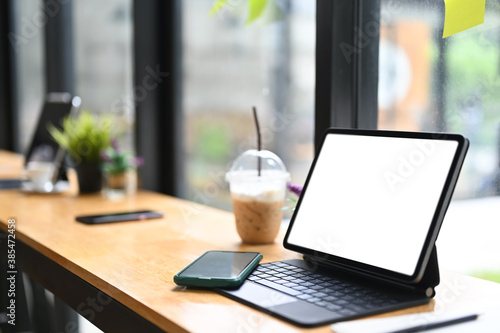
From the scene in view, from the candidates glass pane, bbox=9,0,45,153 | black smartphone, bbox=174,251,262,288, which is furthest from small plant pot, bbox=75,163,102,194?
Result: glass pane, bbox=9,0,45,153

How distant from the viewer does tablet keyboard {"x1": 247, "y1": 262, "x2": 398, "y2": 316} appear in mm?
923

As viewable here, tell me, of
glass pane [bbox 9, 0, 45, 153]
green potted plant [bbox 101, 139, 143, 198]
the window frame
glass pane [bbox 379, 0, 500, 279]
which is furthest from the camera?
glass pane [bbox 9, 0, 45, 153]

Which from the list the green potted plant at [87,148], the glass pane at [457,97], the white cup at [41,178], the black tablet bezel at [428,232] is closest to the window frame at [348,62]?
the glass pane at [457,97]

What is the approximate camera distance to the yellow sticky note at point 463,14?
1066mm

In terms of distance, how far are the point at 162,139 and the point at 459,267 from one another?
4.75ft

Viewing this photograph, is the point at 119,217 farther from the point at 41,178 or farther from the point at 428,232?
the point at 428,232

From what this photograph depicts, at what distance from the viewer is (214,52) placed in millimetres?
2291

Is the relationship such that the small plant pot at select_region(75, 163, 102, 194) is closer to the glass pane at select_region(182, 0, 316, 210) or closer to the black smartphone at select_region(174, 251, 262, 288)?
the glass pane at select_region(182, 0, 316, 210)

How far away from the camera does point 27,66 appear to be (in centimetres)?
427

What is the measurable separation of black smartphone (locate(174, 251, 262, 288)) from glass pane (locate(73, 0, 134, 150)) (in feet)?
4.53

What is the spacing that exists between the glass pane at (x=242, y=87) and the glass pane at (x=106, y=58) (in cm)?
35

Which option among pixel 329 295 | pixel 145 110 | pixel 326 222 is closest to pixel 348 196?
pixel 326 222

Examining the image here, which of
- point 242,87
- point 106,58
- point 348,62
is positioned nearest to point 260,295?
point 348,62

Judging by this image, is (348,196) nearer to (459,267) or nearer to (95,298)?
(459,267)
